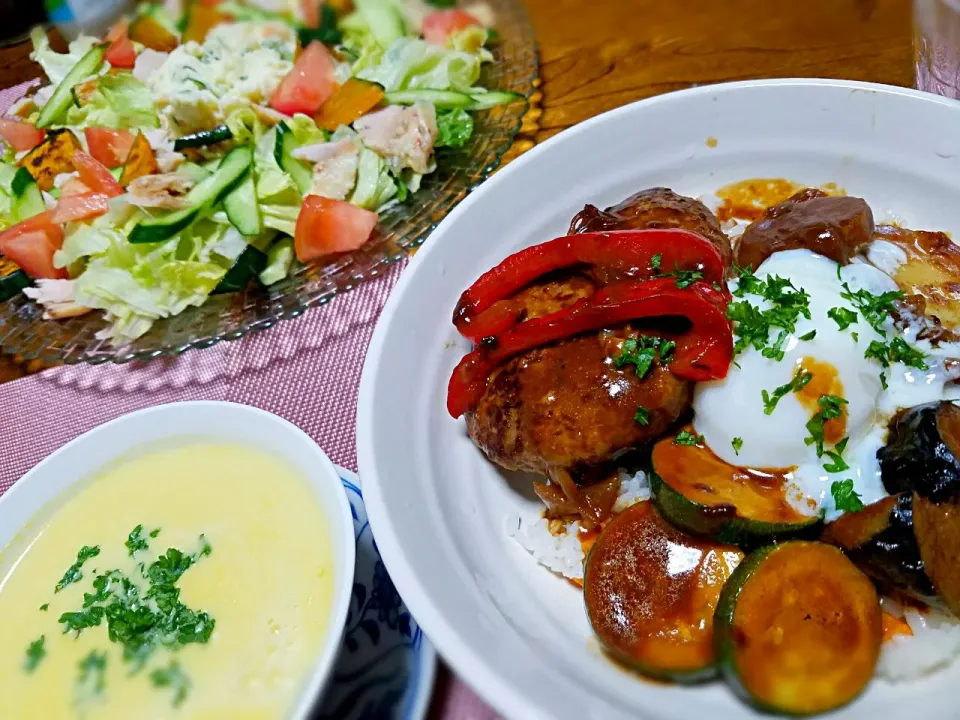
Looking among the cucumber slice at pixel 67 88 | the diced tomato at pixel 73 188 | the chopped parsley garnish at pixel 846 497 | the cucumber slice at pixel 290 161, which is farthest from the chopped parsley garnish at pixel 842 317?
the cucumber slice at pixel 67 88

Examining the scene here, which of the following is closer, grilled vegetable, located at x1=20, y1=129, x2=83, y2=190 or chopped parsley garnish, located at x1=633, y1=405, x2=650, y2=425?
chopped parsley garnish, located at x1=633, y1=405, x2=650, y2=425

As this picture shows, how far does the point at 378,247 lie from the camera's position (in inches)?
Result: 132

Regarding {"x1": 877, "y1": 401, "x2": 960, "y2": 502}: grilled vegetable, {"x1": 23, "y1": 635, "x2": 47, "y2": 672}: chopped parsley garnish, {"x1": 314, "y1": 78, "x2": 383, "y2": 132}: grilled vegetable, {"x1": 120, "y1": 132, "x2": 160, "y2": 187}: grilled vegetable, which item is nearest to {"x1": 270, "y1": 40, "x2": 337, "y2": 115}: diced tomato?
{"x1": 314, "y1": 78, "x2": 383, "y2": 132}: grilled vegetable

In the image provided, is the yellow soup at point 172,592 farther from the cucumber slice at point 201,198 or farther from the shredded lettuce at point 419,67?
the shredded lettuce at point 419,67

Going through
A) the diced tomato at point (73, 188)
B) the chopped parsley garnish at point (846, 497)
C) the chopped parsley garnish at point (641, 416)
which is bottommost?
the chopped parsley garnish at point (846, 497)

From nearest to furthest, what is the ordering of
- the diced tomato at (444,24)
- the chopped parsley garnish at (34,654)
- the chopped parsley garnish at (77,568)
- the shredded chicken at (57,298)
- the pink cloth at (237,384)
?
the chopped parsley garnish at (34,654) < the chopped parsley garnish at (77,568) < the pink cloth at (237,384) < the shredded chicken at (57,298) < the diced tomato at (444,24)

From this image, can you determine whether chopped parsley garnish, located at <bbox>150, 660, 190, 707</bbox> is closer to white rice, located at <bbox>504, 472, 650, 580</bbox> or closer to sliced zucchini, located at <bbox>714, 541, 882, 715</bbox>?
white rice, located at <bbox>504, 472, 650, 580</bbox>

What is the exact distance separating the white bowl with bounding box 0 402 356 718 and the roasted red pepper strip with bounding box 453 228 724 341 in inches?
23.0

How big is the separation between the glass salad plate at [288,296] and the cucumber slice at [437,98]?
13cm

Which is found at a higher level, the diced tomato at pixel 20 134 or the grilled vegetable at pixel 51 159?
the diced tomato at pixel 20 134

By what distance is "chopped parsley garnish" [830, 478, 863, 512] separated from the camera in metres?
1.84

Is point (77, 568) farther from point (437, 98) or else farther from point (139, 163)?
point (437, 98)

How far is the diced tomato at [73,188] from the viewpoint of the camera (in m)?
4.03

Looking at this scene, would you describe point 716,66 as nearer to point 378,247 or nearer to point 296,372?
point 378,247
